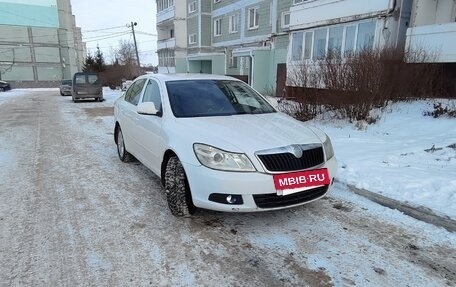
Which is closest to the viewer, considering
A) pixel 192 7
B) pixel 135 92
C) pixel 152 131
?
pixel 152 131

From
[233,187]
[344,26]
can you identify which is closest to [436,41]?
[344,26]

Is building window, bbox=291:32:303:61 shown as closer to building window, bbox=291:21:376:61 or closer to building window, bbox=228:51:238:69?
building window, bbox=291:21:376:61

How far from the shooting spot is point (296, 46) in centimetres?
1673

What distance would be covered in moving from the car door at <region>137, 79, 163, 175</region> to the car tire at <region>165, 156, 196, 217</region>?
46 centimetres

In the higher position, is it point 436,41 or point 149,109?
point 436,41

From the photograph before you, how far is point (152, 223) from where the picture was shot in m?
3.81

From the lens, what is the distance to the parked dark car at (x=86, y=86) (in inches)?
847

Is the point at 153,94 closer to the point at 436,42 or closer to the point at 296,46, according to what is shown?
the point at 436,42

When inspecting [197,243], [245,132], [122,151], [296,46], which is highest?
[296,46]

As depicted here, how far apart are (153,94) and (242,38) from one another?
71.4ft

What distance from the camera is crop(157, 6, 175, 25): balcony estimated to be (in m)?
35.5

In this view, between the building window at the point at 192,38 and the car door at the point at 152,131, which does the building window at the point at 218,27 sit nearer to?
the building window at the point at 192,38

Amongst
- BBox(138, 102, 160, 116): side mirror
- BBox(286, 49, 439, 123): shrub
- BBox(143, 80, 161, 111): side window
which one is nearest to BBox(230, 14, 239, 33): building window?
BBox(286, 49, 439, 123): shrub

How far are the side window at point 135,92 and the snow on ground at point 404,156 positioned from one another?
11.2ft
